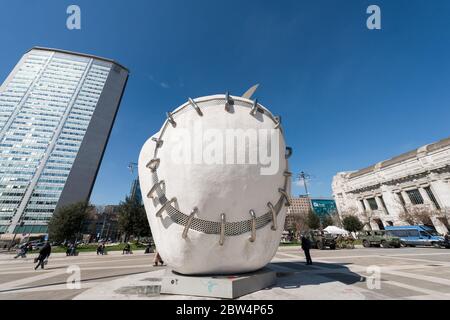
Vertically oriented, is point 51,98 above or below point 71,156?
above

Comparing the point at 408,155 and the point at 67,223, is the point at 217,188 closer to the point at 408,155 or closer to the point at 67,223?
the point at 67,223

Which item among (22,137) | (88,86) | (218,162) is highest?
(88,86)

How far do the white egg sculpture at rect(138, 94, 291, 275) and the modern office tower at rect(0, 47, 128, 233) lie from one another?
4127 inches

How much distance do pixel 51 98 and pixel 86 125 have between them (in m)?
26.0

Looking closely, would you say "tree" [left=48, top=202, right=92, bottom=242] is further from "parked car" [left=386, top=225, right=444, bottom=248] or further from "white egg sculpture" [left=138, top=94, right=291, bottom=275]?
"parked car" [left=386, top=225, right=444, bottom=248]

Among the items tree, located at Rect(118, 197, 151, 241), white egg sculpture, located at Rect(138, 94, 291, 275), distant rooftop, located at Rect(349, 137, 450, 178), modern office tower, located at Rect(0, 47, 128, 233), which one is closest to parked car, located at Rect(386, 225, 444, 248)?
distant rooftop, located at Rect(349, 137, 450, 178)

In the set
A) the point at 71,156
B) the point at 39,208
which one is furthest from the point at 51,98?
the point at 39,208

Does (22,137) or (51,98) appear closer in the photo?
(22,137)

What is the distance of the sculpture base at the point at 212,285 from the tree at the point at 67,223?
38176 millimetres

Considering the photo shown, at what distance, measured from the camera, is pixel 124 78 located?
451 feet

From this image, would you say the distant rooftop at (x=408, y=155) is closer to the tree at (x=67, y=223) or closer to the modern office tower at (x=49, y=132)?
the tree at (x=67, y=223)

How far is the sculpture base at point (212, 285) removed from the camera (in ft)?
17.3
